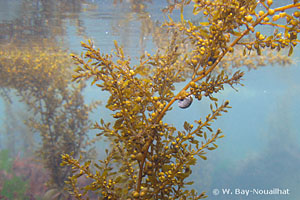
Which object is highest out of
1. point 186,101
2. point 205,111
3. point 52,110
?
point 186,101

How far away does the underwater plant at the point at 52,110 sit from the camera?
837 cm

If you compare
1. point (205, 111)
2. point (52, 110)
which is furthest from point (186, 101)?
point (205, 111)

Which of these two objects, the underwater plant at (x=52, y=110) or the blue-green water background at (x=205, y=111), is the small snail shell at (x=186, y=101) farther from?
the underwater plant at (x=52, y=110)

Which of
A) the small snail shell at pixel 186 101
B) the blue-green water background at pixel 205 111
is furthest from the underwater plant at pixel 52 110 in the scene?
the small snail shell at pixel 186 101

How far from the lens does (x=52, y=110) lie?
8.93m

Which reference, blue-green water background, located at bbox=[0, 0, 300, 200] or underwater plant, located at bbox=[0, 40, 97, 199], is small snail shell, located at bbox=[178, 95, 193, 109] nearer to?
blue-green water background, located at bbox=[0, 0, 300, 200]

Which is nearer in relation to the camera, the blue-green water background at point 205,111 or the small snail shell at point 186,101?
the small snail shell at point 186,101

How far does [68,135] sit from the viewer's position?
861 centimetres

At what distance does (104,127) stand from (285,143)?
33.0 m

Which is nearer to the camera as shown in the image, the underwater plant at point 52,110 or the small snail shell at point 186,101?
the small snail shell at point 186,101

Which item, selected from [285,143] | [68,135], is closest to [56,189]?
[68,135]

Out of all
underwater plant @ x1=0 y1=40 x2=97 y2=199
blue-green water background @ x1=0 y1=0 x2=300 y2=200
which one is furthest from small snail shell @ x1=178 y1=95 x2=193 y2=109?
underwater plant @ x1=0 y1=40 x2=97 y2=199

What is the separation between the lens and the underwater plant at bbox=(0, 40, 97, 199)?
Result: 8367 millimetres

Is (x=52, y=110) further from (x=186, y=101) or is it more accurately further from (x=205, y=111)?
(x=205, y=111)
